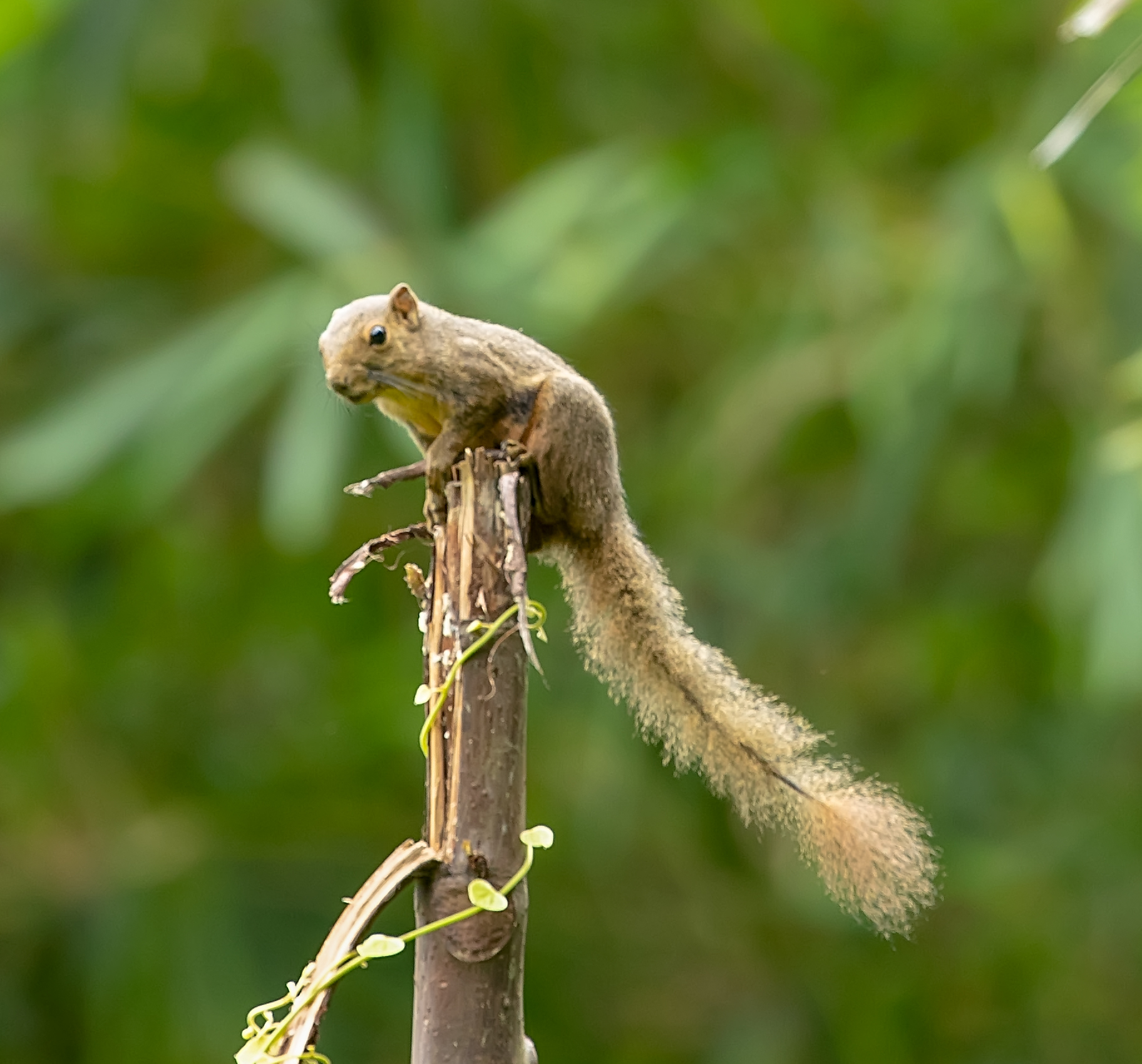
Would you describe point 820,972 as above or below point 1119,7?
above

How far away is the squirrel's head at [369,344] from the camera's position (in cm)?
134

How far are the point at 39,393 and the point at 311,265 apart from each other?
80 centimetres

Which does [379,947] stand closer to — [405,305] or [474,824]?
[474,824]

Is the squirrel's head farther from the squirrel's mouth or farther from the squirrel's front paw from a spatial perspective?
the squirrel's front paw

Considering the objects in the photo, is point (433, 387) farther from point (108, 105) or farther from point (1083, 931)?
point (1083, 931)

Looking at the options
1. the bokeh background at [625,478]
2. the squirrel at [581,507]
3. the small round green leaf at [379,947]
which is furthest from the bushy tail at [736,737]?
the bokeh background at [625,478]

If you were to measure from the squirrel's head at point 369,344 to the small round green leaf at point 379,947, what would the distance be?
1.85ft

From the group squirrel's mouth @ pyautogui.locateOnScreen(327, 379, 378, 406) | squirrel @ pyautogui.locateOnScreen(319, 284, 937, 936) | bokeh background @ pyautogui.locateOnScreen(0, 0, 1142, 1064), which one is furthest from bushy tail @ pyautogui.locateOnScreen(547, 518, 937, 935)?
bokeh background @ pyautogui.locateOnScreen(0, 0, 1142, 1064)

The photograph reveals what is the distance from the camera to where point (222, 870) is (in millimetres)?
2984

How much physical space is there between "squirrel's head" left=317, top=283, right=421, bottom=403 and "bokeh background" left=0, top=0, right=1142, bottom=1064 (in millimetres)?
1016

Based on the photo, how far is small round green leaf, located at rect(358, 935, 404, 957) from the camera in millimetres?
979

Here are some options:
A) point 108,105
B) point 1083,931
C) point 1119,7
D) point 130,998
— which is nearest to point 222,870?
point 130,998

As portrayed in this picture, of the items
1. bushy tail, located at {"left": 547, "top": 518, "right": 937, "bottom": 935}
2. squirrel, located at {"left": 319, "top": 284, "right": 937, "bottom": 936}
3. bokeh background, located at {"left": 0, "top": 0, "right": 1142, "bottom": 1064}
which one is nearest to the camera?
bushy tail, located at {"left": 547, "top": 518, "right": 937, "bottom": 935}

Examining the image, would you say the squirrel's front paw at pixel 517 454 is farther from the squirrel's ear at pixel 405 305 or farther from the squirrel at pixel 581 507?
the squirrel's ear at pixel 405 305
